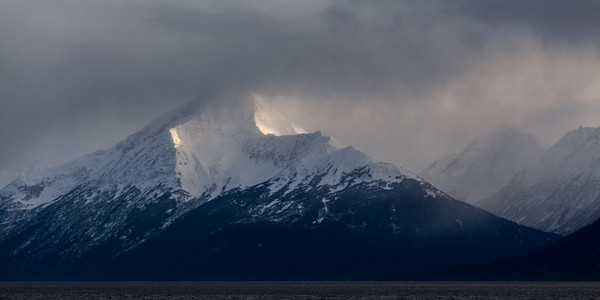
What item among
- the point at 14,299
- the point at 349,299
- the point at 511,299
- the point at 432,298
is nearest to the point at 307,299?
the point at 349,299

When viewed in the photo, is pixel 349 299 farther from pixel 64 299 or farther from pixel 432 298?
pixel 64 299

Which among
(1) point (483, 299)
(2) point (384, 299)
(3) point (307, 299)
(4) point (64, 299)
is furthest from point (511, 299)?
(4) point (64, 299)

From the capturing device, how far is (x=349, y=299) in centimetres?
19800

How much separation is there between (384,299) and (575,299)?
31.7 metres

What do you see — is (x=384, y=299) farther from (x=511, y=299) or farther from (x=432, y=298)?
(x=511, y=299)

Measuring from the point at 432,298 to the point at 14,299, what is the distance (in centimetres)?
7050

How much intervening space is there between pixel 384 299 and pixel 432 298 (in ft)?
26.5

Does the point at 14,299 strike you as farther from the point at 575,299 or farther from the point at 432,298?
the point at 575,299

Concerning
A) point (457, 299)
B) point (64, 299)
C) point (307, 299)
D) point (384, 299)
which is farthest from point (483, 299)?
point (64, 299)

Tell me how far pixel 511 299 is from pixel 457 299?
31.0ft

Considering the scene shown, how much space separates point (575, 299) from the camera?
621ft

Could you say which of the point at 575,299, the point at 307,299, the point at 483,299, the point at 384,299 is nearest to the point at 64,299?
the point at 307,299

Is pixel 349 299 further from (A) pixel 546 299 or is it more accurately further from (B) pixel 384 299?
(A) pixel 546 299

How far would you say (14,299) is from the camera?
200 metres
